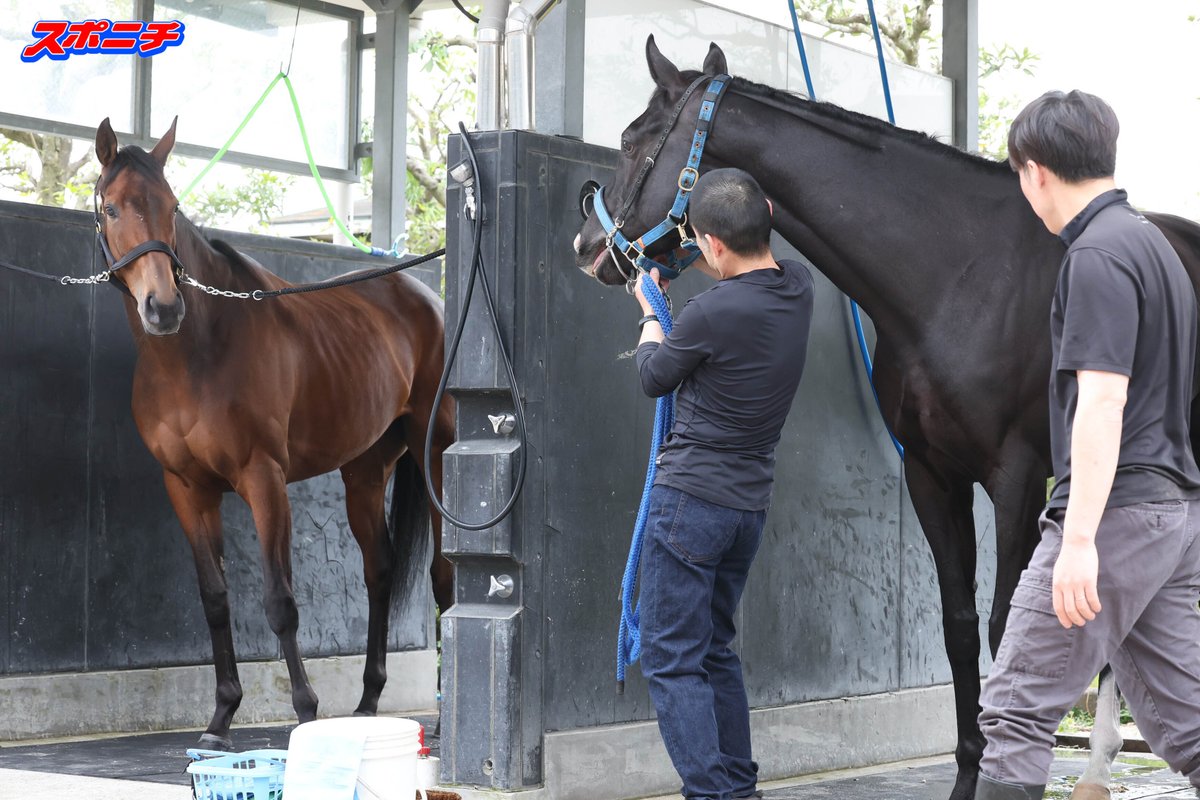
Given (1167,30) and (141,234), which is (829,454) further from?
(1167,30)

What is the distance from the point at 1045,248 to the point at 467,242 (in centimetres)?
162

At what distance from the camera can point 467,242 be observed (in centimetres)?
408

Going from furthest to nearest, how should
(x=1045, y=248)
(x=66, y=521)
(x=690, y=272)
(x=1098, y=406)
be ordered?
(x=66, y=521)
(x=690, y=272)
(x=1045, y=248)
(x=1098, y=406)

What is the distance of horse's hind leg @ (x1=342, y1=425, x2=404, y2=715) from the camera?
21.0 feet

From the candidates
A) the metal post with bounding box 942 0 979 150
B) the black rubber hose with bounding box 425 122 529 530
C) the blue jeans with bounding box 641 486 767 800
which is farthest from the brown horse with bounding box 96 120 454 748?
the metal post with bounding box 942 0 979 150

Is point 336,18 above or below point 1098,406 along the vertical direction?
above

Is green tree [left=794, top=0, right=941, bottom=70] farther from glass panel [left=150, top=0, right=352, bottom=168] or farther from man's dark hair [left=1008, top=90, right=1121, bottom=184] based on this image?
man's dark hair [left=1008, top=90, right=1121, bottom=184]

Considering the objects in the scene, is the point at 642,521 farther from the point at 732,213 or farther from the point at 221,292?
the point at 221,292

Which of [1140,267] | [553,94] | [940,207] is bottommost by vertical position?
[1140,267]

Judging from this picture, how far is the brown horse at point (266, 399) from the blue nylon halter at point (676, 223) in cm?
199

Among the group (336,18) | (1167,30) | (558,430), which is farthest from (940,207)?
(1167,30)

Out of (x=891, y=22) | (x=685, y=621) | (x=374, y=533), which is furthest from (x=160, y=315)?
(x=891, y=22)

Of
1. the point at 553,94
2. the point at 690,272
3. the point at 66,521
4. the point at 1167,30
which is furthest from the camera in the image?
the point at 1167,30

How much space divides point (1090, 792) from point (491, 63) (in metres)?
2.81
